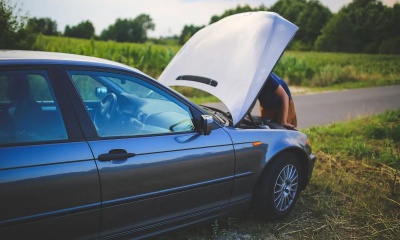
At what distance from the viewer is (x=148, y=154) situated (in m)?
2.51

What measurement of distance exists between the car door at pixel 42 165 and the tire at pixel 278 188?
172cm

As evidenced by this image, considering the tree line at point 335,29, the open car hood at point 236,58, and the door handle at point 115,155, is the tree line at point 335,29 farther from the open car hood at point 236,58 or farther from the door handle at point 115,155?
the door handle at point 115,155

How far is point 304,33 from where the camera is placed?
3369 inches

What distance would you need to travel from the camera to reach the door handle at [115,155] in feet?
7.59

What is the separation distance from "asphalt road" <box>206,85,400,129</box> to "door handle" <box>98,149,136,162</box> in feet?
20.8

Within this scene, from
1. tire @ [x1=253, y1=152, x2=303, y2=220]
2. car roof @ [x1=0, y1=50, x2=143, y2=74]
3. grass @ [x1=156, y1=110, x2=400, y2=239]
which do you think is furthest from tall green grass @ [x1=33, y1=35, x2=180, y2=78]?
car roof @ [x1=0, y1=50, x2=143, y2=74]

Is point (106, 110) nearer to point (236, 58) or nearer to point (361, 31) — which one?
point (236, 58)

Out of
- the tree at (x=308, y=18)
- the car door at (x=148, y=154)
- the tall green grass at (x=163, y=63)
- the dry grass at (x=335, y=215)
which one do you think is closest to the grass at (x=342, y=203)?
the dry grass at (x=335, y=215)

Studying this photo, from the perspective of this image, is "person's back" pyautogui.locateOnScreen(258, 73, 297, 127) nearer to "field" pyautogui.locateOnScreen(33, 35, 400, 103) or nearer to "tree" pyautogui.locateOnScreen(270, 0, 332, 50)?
"field" pyautogui.locateOnScreen(33, 35, 400, 103)

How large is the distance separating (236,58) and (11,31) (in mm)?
7873

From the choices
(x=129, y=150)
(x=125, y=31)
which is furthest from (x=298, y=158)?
(x=125, y=31)

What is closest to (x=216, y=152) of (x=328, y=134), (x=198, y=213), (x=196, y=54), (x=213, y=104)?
(x=198, y=213)

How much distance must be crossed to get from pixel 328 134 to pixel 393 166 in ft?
6.31

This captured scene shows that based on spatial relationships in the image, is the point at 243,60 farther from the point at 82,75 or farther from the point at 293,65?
the point at 293,65
